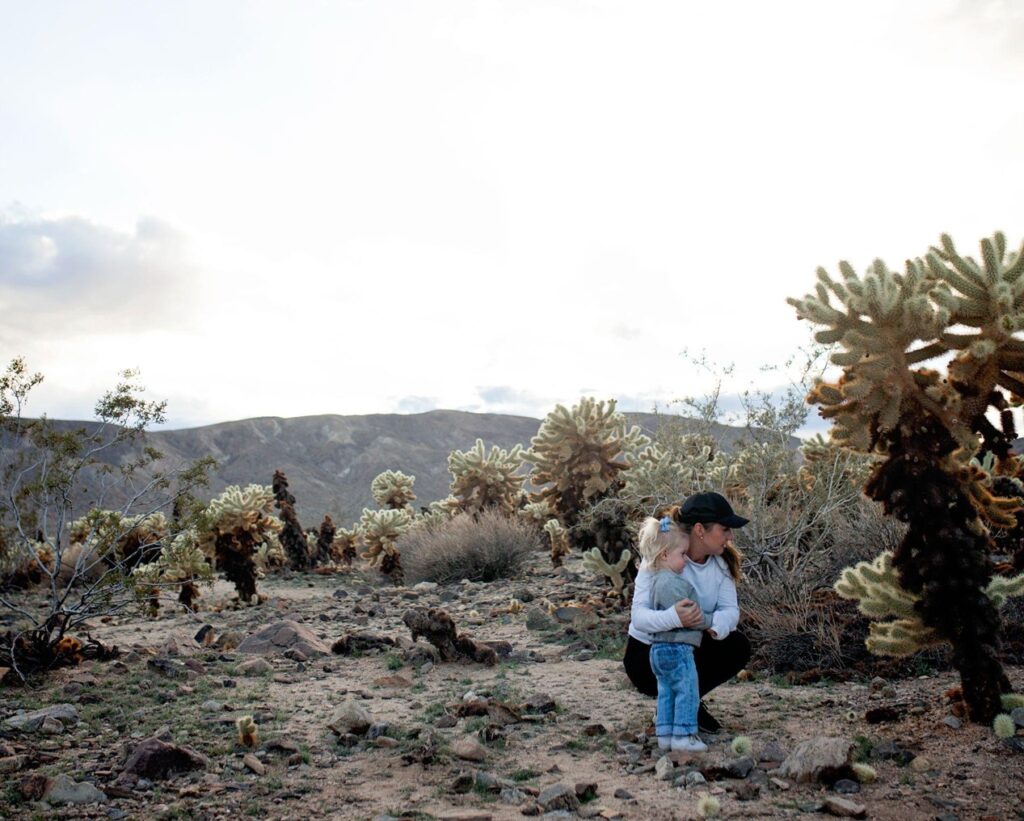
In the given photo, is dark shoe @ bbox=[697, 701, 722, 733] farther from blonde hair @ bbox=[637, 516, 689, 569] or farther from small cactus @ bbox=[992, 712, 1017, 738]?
small cactus @ bbox=[992, 712, 1017, 738]

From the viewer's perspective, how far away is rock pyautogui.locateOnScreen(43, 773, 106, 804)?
4.00 metres

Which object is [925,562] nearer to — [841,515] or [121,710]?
[841,515]

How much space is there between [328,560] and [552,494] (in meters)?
9.67

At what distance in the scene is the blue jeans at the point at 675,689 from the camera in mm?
4445

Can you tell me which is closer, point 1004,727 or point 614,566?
point 1004,727

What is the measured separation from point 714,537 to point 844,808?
5.03ft

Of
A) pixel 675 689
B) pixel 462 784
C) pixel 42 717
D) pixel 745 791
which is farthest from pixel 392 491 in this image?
pixel 745 791

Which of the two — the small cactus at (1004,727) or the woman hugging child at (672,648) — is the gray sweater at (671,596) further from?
→ the small cactus at (1004,727)

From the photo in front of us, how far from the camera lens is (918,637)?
14.8 ft

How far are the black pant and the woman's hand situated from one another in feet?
1.15

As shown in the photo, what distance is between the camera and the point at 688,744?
4398mm

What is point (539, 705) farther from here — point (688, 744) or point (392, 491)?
point (392, 491)

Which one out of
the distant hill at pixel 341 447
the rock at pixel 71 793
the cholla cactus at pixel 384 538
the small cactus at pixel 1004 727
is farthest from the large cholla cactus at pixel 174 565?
the distant hill at pixel 341 447

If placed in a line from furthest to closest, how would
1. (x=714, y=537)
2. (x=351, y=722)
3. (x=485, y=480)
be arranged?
(x=485, y=480) < (x=351, y=722) < (x=714, y=537)
